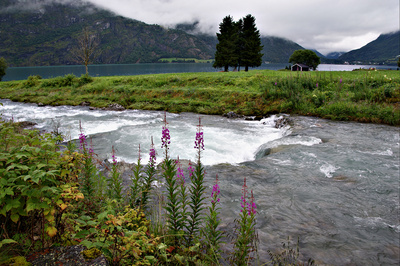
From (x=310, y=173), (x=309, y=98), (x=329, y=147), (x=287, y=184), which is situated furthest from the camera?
(x=309, y=98)

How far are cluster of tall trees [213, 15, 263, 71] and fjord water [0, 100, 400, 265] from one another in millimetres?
33689

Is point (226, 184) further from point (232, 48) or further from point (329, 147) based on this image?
point (232, 48)

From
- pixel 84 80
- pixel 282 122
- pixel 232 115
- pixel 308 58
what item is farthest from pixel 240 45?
pixel 308 58

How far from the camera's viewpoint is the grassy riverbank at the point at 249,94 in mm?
16109

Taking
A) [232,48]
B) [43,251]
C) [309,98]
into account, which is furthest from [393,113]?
[232,48]

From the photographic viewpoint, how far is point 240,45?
46906 mm

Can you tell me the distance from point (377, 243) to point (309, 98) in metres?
15.6

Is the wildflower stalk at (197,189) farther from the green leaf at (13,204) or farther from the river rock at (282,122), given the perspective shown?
the river rock at (282,122)

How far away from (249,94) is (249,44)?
95.3ft

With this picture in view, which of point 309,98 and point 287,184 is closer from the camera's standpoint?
point 287,184

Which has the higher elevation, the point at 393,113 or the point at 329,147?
the point at 393,113

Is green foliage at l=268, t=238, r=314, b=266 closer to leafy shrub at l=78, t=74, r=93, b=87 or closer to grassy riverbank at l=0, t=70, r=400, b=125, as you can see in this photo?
grassy riverbank at l=0, t=70, r=400, b=125

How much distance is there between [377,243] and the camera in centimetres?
474

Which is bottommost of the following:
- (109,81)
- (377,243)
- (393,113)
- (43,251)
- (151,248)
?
(377,243)
